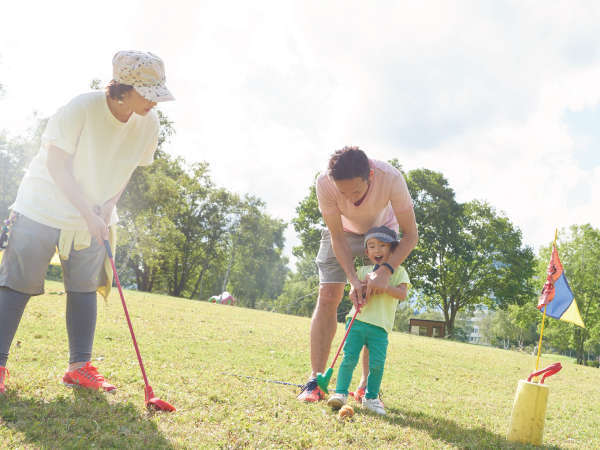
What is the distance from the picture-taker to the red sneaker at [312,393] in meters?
3.56

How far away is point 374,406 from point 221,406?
1.18m

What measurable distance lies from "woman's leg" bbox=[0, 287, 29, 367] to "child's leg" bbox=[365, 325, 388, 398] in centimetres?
249

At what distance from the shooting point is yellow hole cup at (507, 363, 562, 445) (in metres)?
3.03

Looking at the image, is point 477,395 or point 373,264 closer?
point 373,264

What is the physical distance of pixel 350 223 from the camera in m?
4.10

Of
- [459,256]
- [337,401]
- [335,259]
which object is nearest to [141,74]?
[335,259]

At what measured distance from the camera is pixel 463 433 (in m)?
3.22

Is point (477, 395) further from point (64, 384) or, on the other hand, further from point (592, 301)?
point (592, 301)

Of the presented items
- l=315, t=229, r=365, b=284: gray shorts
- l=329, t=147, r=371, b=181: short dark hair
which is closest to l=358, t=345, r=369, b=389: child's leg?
l=315, t=229, r=365, b=284: gray shorts

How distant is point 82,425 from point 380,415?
2.03 meters

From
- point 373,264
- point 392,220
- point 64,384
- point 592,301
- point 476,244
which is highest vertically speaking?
point 476,244

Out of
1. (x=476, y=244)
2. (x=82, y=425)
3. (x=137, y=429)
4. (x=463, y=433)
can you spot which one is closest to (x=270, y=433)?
(x=137, y=429)

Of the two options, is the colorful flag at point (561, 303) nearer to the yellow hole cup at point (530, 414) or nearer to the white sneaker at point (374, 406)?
the yellow hole cup at point (530, 414)

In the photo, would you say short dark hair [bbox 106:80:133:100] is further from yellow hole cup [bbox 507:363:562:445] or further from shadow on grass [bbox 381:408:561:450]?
yellow hole cup [bbox 507:363:562:445]
